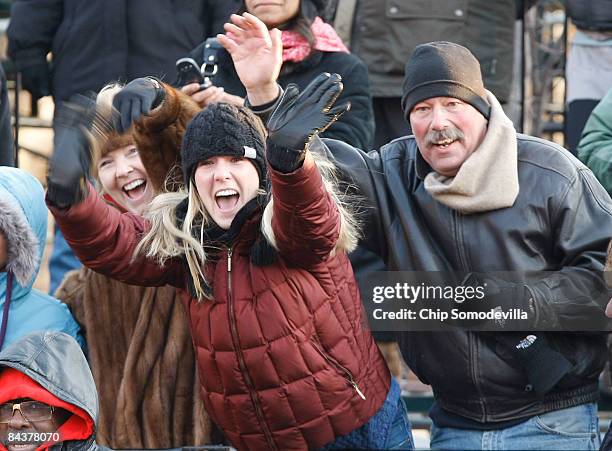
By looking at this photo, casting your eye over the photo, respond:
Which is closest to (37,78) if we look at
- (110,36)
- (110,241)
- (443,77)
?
(110,36)

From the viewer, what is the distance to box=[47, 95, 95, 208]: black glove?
4.59 metres

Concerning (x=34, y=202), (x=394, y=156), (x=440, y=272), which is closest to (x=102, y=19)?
(x=34, y=202)

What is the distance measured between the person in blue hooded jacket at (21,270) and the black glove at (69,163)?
2.06 ft

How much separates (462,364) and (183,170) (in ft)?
3.67

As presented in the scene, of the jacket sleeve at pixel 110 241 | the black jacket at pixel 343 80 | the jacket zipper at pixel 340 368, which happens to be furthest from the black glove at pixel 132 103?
the jacket zipper at pixel 340 368

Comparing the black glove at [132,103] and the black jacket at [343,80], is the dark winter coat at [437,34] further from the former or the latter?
the black glove at [132,103]

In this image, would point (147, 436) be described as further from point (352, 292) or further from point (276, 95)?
point (276, 95)

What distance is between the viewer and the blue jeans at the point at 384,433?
4.90m

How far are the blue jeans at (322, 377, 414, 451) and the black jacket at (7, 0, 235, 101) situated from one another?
2.00m

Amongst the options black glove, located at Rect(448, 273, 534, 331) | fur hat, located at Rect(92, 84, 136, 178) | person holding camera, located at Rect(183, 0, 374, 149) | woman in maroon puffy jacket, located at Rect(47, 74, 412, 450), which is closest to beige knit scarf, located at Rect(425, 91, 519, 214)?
black glove, located at Rect(448, 273, 534, 331)

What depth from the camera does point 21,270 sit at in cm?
528

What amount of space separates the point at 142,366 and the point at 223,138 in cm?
96

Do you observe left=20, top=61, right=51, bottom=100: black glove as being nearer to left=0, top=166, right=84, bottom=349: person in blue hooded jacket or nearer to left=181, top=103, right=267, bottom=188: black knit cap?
left=0, top=166, right=84, bottom=349: person in blue hooded jacket

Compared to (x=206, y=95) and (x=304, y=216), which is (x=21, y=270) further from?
(x=304, y=216)
